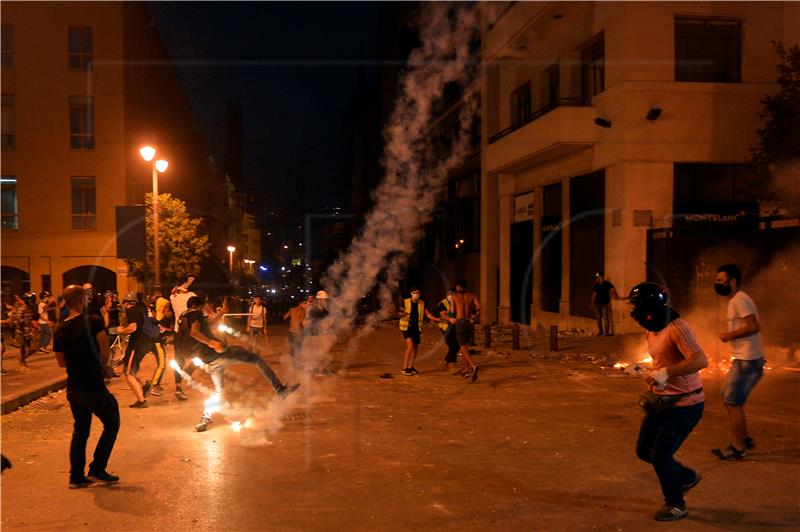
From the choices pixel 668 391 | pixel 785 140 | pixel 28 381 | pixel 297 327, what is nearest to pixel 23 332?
pixel 28 381

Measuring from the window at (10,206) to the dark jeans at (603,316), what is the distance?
1056 inches

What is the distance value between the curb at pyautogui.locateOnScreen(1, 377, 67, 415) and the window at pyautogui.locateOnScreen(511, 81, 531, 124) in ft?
62.4

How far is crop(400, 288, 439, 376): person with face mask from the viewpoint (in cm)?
1364

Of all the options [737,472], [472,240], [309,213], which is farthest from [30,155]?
[309,213]

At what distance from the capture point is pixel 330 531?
17.1 ft

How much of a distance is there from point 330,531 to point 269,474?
1.66m

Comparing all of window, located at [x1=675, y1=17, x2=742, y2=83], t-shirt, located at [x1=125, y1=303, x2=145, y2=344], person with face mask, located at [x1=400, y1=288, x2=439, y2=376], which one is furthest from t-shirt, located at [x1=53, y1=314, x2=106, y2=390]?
window, located at [x1=675, y1=17, x2=742, y2=83]

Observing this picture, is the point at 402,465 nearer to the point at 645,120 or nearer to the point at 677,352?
the point at 677,352

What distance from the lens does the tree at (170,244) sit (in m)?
32.1

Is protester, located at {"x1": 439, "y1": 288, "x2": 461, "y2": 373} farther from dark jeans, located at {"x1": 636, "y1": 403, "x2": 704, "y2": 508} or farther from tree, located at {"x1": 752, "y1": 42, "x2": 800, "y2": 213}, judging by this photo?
tree, located at {"x1": 752, "y1": 42, "x2": 800, "y2": 213}

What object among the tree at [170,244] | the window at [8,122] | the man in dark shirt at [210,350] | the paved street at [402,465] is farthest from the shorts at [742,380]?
the window at [8,122]

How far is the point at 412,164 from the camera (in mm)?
46406

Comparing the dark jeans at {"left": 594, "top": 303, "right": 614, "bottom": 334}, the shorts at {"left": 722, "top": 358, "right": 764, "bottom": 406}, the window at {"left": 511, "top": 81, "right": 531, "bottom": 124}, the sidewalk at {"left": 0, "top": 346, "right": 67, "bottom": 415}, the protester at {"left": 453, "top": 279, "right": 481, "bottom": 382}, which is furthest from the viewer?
the window at {"left": 511, "top": 81, "right": 531, "bottom": 124}

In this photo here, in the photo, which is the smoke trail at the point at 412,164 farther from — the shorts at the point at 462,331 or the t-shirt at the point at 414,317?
the shorts at the point at 462,331
